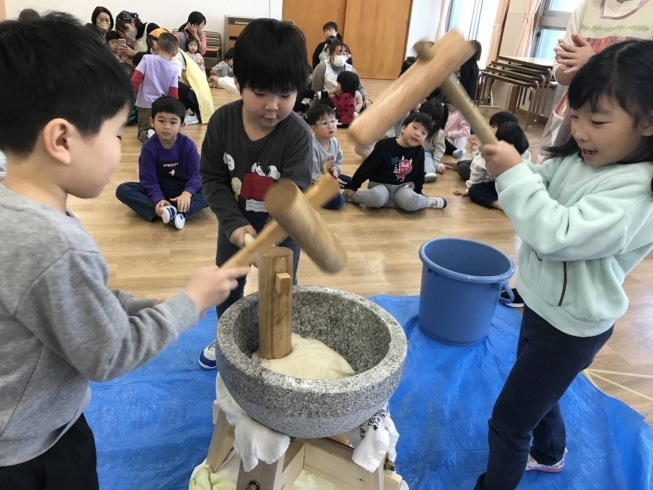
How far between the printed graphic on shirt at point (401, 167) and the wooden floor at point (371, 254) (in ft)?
0.76

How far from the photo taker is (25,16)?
2.14 feet

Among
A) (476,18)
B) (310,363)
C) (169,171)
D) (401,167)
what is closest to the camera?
(310,363)

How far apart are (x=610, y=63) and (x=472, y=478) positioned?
1.01 meters

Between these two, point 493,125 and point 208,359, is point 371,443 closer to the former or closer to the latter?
point 208,359

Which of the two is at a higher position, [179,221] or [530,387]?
[530,387]

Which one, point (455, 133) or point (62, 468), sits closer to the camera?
point (62, 468)

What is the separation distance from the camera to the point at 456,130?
14.1ft

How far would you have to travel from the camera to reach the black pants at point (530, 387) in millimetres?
981

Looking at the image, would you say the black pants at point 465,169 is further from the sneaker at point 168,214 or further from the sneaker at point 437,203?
the sneaker at point 168,214

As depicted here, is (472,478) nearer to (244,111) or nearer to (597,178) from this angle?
(597,178)

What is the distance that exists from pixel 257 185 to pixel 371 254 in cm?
115

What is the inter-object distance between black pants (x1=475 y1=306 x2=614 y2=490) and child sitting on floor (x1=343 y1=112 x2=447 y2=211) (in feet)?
6.19

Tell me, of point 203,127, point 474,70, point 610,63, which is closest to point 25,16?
→ point 610,63

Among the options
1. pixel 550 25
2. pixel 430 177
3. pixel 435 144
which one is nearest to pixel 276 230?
pixel 430 177
